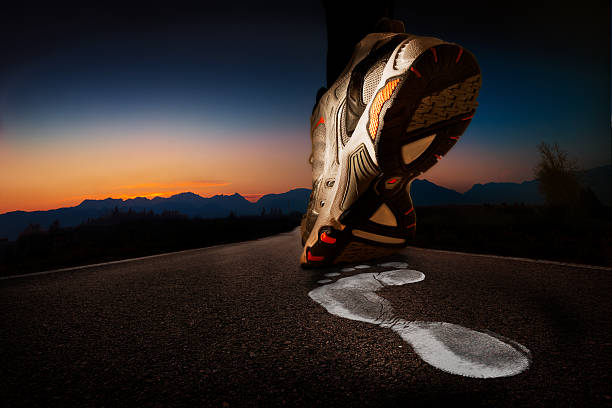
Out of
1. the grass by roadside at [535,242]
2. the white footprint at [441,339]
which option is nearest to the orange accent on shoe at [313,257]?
the white footprint at [441,339]

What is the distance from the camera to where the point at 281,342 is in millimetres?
906

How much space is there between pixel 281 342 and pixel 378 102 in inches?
47.5

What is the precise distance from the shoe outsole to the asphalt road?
0.74ft

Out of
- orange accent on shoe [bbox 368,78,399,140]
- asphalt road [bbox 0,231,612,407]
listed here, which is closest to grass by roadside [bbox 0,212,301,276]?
asphalt road [bbox 0,231,612,407]

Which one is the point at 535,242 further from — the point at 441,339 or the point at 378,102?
the point at 441,339

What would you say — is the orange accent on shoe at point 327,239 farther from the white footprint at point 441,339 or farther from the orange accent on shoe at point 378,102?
the orange accent on shoe at point 378,102

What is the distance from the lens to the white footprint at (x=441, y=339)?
740 mm

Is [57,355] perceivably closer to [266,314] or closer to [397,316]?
[266,314]

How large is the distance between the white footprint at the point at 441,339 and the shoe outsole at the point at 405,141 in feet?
1.17

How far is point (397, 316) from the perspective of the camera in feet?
3.54

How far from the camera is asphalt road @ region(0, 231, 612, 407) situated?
2.14 feet

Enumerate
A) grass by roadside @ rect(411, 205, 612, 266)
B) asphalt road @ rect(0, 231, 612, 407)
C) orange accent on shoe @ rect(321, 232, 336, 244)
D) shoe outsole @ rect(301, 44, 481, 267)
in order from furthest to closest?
grass by roadside @ rect(411, 205, 612, 266) → orange accent on shoe @ rect(321, 232, 336, 244) → shoe outsole @ rect(301, 44, 481, 267) → asphalt road @ rect(0, 231, 612, 407)

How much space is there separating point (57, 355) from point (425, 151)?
1805 millimetres

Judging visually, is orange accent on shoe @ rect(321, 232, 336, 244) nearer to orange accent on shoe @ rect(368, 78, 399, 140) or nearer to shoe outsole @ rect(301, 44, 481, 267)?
shoe outsole @ rect(301, 44, 481, 267)
